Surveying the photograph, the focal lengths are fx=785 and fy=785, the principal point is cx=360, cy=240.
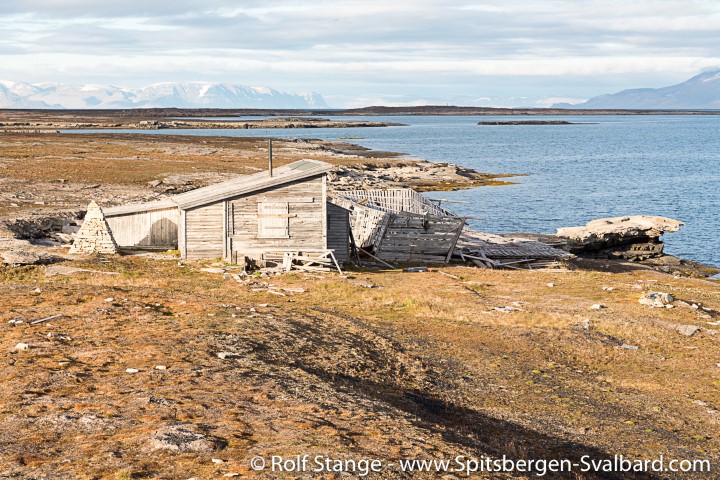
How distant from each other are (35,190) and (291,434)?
140 feet

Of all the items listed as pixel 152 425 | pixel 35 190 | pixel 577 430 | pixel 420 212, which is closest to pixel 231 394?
pixel 152 425

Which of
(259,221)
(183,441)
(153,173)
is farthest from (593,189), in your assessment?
(183,441)

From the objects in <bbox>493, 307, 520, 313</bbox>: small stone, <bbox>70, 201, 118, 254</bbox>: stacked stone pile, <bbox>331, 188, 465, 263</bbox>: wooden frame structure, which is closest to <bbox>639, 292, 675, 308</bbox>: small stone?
<bbox>493, 307, 520, 313</bbox>: small stone

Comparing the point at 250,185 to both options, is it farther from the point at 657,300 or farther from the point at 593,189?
the point at 593,189

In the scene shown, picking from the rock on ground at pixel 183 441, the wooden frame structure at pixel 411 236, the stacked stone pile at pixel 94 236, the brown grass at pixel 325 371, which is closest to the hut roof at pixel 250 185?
the stacked stone pile at pixel 94 236

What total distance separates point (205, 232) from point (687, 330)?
18.0 m

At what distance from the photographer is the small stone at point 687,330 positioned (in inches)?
874

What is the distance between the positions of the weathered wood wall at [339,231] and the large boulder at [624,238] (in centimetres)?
1473

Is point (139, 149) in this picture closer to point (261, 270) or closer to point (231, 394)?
point (261, 270)

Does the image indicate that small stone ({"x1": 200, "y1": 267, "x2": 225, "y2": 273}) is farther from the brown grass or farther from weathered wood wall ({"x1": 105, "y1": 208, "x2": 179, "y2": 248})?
weathered wood wall ({"x1": 105, "y1": 208, "x2": 179, "y2": 248})

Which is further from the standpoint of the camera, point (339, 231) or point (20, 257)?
point (339, 231)

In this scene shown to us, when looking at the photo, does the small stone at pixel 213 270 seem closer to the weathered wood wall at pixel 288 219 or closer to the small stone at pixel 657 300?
the weathered wood wall at pixel 288 219

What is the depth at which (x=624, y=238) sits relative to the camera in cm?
4238

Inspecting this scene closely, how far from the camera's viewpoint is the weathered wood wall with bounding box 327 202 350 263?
108 ft
